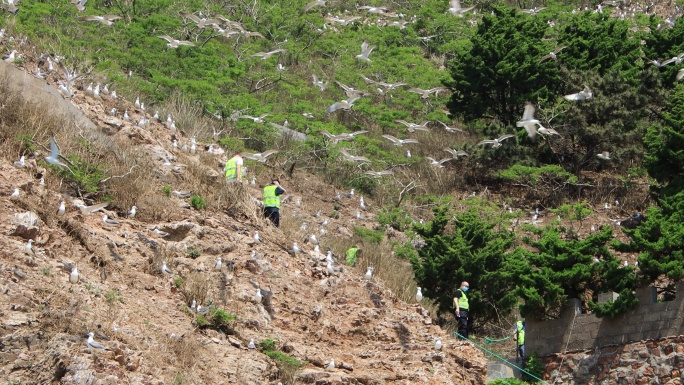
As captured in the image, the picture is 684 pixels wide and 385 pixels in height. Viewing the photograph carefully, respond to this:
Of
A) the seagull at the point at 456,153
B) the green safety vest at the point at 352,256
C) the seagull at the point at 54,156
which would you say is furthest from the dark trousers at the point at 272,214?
the seagull at the point at 456,153

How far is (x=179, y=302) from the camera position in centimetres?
1836

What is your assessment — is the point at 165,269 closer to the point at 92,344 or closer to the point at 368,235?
the point at 92,344

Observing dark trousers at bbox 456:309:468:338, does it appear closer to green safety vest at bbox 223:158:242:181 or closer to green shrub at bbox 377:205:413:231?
green safety vest at bbox 223:158:242:181

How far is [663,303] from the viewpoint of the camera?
2098 centimetres

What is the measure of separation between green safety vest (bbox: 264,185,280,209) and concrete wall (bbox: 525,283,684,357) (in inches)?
197

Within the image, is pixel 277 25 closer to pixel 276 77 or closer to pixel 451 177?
pixel 276 77

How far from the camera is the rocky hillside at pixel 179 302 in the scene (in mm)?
16031

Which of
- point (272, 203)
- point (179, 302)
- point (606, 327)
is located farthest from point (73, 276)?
point (606, 327)

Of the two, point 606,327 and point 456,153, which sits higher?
point 456,153

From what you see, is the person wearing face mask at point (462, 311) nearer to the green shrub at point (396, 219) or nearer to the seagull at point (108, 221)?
the seagull at point (108, 221)

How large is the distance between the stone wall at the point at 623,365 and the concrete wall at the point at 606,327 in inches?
4.9

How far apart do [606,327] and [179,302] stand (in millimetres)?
7679

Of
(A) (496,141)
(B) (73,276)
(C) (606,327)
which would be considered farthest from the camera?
(A) (496,141)

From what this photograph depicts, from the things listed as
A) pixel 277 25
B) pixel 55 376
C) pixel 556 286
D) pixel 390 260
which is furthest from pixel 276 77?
pixel 55 376
